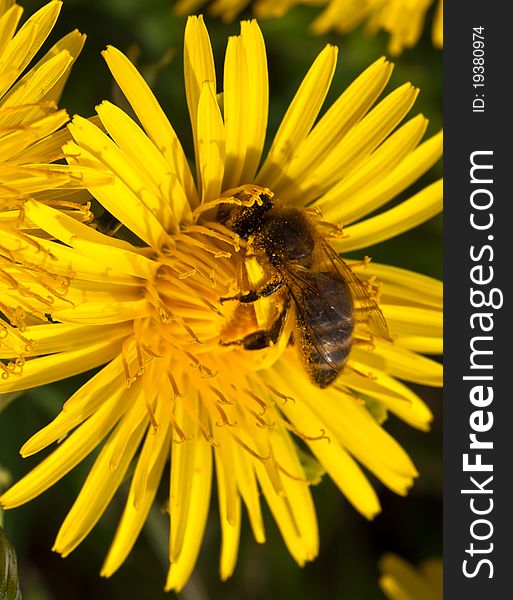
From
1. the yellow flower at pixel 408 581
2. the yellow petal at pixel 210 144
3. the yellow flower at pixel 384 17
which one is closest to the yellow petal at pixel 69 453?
the yellow petal at pixel 210 144

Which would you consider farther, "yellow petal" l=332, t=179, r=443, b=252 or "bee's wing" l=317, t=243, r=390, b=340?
"yellow petal" l=332, t=179, r=443, b=252

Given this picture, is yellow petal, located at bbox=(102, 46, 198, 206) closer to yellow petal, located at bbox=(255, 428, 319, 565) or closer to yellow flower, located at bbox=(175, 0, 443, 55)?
yellow petal, located at bbox=(255, 428, 319, 565)

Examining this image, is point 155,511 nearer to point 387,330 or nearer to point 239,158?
point 387,330

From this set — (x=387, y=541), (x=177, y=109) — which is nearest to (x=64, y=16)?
(x=177, y=109)

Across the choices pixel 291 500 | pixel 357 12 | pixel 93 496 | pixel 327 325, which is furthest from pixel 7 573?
pixel 357 12

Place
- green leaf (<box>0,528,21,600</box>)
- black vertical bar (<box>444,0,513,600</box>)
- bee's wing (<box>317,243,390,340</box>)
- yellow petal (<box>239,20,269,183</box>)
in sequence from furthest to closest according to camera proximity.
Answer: black vertical bar (<box>444,0,513,600</box>), bee's wing (<box>317,243,390,340</box>), yellow petal (<box>239,20,269,183</box>), green leaf (<box>0,528,21,600</box>)

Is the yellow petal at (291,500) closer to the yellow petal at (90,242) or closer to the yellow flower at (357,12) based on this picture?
the yellow petal at (90,242)

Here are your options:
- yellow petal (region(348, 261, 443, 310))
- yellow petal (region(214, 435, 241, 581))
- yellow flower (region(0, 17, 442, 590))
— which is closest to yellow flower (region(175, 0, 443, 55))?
yellow flower (region(0, 17, 442, 590))
